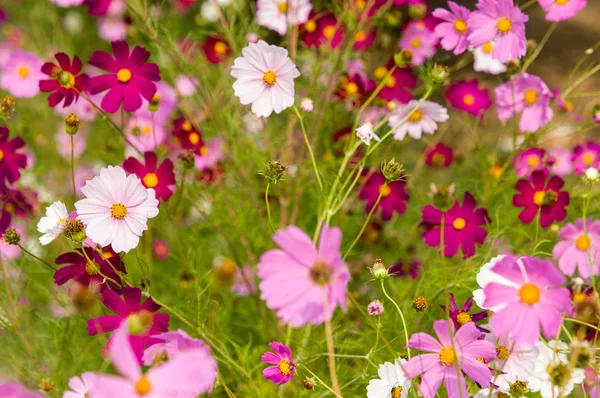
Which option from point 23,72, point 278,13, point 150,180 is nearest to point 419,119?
point 278,13

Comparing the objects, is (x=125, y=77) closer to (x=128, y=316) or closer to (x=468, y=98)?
(x=128, y=316)

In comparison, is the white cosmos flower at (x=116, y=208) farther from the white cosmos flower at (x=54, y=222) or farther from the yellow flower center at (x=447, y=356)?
the yellow flower center at (x=447, y=356)

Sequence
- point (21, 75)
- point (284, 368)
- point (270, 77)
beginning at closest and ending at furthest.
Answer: point (284, 368) → point (270, 77) → point (21, 75)

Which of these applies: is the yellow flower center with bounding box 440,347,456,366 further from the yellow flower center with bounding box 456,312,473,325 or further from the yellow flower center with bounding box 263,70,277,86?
the yellow flower center with bounding box 263,70,277,86

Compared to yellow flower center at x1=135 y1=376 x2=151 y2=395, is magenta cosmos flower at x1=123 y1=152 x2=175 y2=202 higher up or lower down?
lower down

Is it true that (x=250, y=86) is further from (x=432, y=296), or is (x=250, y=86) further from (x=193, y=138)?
(x=432, y=296)

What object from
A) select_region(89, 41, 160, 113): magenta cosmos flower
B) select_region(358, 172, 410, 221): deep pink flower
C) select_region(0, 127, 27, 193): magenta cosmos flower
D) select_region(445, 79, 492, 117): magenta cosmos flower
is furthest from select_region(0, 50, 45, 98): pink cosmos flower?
select_region(445, 79, 492, 117): magenta cosmos flower
